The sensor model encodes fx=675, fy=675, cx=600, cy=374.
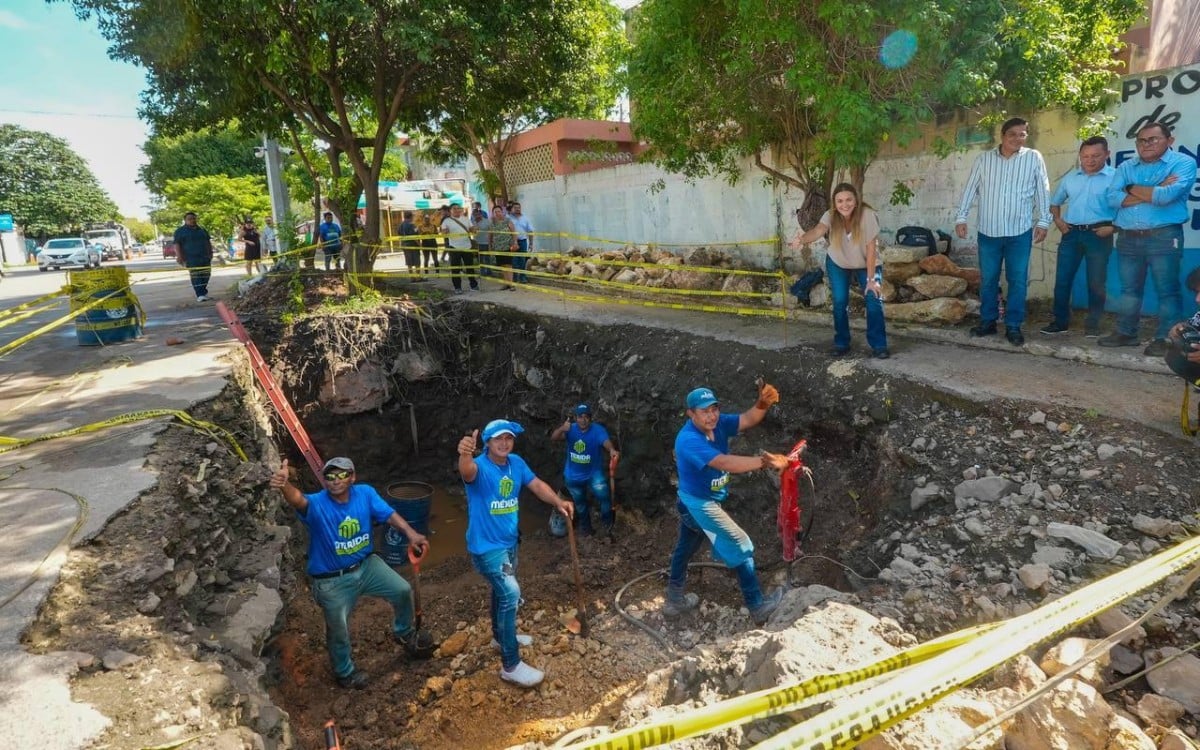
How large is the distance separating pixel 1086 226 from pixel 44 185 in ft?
187

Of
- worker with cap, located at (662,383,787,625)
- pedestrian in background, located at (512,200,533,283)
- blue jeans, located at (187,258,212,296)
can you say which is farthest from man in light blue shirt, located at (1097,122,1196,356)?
blue jeans, located at (187,258,212,296)

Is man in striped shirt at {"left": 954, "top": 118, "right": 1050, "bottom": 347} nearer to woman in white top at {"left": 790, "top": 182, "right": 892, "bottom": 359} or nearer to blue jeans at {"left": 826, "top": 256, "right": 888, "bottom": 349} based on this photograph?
woman in white top at {"left": 790, "top": 182, "right": 892, "bottom": 359}

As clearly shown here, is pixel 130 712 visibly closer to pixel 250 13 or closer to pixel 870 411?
pixel 870 411

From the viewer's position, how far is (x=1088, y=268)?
5.94 m

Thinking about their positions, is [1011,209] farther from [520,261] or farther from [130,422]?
[520,261]

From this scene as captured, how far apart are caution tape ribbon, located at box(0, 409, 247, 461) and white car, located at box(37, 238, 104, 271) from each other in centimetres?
2949

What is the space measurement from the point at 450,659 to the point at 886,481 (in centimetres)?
367

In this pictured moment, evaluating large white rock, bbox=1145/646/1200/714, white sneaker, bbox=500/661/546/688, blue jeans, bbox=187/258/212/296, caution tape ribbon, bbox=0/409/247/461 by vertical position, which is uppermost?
blue jeans, bbox=187/258/212/296

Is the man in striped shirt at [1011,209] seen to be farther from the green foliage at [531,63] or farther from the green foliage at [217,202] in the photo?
the green foliage at [217,202]

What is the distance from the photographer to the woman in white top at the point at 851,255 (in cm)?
566

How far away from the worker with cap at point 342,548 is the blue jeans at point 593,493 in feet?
9.40

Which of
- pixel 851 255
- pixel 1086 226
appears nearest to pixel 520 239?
pixel 851 255

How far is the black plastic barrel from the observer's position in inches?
264

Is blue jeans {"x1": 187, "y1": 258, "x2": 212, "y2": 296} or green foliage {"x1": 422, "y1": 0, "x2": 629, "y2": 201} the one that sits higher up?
green foliage {"x1": 422, "y1": 0, "x2": 629, "y2": 201}
